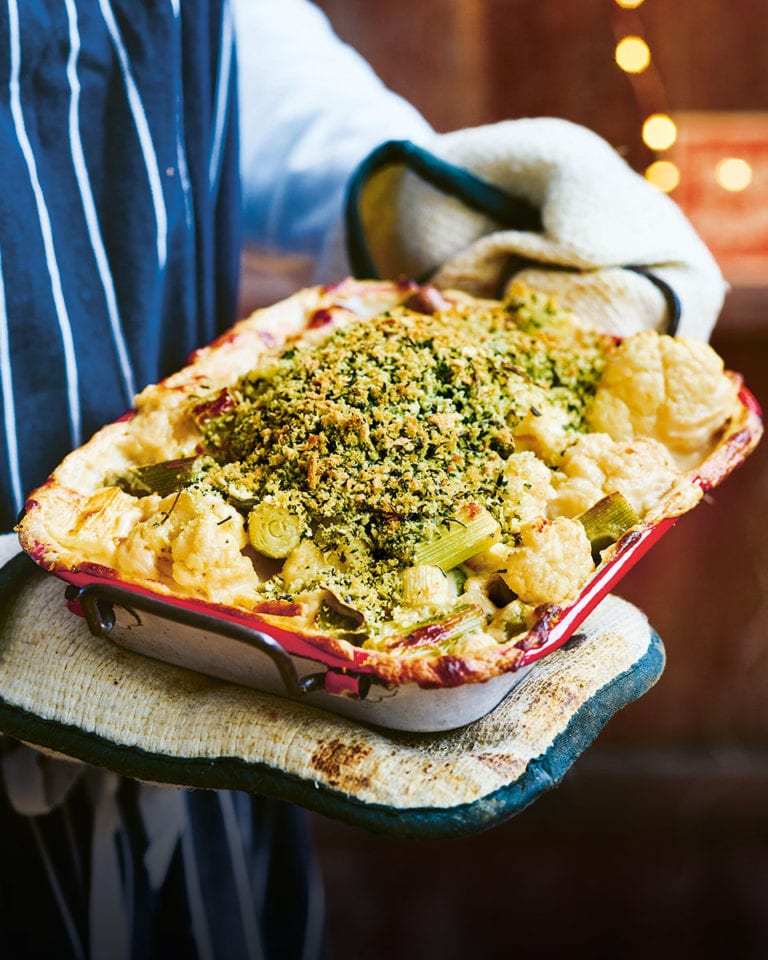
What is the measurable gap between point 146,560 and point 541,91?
2208 mm

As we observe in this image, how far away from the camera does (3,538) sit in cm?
104

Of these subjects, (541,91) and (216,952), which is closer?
(216,952)

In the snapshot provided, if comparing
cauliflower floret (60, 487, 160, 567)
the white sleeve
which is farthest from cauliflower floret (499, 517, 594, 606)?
the white sleeve

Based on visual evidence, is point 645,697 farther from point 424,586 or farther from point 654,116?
point 424,586

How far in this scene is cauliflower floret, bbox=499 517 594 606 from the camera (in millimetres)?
836

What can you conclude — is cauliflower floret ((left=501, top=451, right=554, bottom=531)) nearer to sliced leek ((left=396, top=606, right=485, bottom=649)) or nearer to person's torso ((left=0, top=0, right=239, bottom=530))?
sliced leek ((left=396, top=606, right=485, bottom=649))

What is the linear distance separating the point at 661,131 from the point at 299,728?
7.27 feet

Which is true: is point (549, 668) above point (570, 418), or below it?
below

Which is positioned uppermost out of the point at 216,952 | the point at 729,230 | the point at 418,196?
the point at 418,196

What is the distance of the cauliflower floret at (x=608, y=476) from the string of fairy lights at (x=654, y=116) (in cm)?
180

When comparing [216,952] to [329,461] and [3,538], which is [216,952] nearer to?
[3,538]

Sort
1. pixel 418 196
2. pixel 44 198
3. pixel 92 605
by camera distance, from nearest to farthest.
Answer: pixel 92 605
pixel 44 198
pixel 418 196

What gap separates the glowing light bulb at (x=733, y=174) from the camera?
8.34ft

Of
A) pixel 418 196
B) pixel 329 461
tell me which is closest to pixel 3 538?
pixel 329 461
